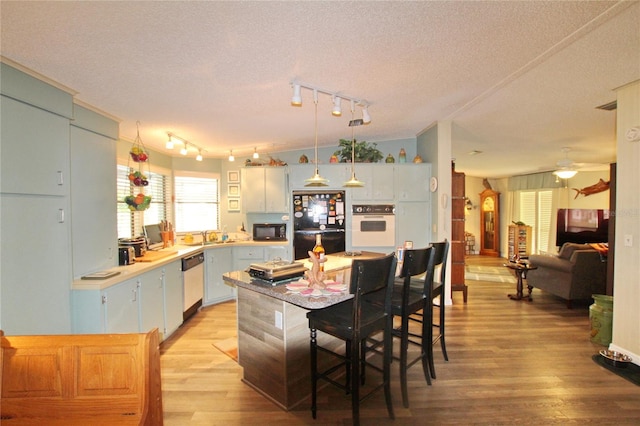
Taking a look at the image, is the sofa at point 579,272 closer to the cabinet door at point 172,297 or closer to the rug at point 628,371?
the rug at point 628,371

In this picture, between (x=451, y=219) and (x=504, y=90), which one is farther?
(x=451, y=219)

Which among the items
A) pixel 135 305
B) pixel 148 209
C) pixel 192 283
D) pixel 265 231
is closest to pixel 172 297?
pixel 192 283

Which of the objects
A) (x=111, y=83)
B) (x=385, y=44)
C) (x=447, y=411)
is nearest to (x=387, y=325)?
(x=447, y=411)

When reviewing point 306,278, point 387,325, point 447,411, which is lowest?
point 447,411

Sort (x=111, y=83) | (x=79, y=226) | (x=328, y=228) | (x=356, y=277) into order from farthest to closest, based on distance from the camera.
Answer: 1. (x=328, y=228)
2. (x=79, y=226)
3. (x=111, y=83)
4. (x=356, y=277)

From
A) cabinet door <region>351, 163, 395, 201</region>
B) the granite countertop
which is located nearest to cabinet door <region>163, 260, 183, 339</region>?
the granite countertop

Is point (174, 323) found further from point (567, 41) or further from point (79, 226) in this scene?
point (567, 41)

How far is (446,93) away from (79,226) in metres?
3.56

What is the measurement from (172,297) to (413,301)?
2.65 m

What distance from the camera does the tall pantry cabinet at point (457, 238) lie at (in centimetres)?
456

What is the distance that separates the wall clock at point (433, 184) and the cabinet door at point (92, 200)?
3.99 m

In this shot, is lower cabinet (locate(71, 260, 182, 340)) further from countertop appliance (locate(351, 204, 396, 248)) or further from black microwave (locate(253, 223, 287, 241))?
countertop appliance (locate(351, 204, 396, 248))

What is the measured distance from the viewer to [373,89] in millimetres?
2811

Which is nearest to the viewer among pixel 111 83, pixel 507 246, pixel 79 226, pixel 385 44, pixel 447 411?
pixel 385 44
